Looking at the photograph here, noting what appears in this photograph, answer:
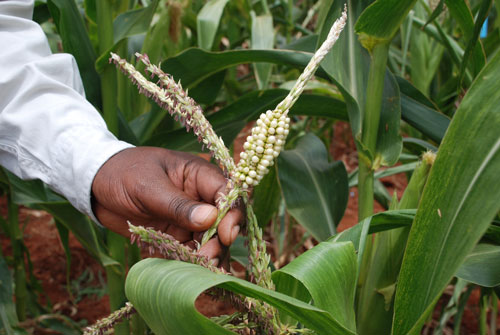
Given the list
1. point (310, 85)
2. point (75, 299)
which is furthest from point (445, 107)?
point (75, 299)

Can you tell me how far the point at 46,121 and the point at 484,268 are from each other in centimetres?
61

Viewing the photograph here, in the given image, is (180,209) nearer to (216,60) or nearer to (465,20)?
(216,60)

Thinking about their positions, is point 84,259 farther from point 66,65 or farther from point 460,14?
point 460,14

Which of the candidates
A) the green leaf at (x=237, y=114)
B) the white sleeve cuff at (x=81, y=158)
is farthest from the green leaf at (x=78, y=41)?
the white sleeve cuff at (x=81, y=158)

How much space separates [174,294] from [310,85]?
830 mm

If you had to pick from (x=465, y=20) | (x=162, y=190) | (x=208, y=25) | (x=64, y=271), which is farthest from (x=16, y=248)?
(x=465, y=20)

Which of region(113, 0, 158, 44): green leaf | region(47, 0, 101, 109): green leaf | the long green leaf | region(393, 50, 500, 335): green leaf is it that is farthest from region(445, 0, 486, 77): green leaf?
region(47, 0, 101, 109): green leaf

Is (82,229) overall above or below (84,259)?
above

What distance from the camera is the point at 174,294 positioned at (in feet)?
1.31

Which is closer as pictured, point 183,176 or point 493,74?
point 493,74

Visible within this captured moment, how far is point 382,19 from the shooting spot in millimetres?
684

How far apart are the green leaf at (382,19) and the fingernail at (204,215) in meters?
0.34

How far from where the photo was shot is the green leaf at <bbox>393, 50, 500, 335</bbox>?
16.4 inches

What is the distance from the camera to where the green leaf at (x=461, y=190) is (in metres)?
0.42
